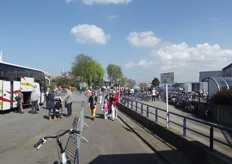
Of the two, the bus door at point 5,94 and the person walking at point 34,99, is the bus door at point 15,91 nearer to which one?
the bus door at point 5,94

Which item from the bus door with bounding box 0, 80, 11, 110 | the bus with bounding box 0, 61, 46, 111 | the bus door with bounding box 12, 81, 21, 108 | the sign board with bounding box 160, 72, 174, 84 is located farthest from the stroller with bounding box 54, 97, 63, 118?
the sign board with bounding box 160, 72, 174, 84

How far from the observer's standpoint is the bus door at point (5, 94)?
23766mm

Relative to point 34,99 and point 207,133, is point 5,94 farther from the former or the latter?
point 207,133

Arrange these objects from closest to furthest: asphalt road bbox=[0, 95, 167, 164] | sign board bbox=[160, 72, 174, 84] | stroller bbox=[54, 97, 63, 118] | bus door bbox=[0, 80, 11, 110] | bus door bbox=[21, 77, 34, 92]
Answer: asphalt road bbox=[0, 95, 167, 164], sign board bbox=[160, 72, 174, 84], stroller bbox=[54, 97, 63, 118], bus door bbox=[0, 80, 11, 110], bus door bbox=[21, 77, 34, 92]

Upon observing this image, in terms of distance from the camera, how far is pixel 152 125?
15320mm

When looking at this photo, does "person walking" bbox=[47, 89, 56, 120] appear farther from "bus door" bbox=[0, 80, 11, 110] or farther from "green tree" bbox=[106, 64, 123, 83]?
"green tree" bbox=[106, 64, 123, 83]

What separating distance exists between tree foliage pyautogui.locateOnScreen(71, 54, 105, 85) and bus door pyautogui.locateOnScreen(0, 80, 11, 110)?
92.6 m

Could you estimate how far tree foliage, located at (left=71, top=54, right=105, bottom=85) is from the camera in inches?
4633

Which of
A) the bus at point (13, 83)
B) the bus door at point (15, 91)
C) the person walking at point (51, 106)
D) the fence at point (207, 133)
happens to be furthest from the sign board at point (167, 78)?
the bus door at point (15, 91)

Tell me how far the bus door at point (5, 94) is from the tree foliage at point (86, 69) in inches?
3644

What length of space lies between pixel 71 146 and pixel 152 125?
8408 mm

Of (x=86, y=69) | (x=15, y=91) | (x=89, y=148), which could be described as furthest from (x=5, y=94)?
(x=86, y=69)

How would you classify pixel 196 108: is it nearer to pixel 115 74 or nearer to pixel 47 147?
pixel 47 147

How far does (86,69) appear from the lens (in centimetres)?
11769
